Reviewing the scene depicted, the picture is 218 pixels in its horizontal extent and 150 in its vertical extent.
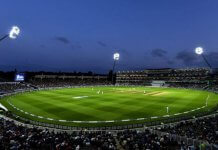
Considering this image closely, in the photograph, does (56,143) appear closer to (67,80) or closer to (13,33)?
(13,33)

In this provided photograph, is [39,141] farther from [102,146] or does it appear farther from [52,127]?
[52,127]

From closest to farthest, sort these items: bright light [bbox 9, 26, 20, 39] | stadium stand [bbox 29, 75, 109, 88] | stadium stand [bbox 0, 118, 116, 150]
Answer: stadium stand [bbox 0, 118, 116, 150] → bright light [bbox 9, 26, 20, 39] → stadium stand [bbox 29, 75, 109, 88]

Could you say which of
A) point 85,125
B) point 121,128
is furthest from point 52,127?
point 121,128

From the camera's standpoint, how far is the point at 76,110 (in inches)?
2039

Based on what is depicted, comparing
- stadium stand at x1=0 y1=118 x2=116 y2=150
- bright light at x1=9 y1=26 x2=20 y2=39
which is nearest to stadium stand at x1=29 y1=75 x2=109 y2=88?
stadium stand at x1=0 y1=118 x2=116 y2=150

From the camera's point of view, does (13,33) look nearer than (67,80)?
Yes

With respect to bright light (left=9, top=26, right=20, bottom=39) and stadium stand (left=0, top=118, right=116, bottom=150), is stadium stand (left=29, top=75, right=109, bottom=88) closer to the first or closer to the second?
stadium stand (left=0, top=118, right=116, bottom=150)

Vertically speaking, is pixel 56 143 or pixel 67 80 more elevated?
pixel 67 80

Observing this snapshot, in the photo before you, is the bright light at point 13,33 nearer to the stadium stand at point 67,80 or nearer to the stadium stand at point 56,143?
the stadium stand at point 56,143

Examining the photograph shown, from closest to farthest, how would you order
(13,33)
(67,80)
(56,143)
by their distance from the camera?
(56,143), (13,33), (67,80)

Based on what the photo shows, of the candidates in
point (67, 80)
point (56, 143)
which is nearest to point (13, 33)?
point (56, 143)

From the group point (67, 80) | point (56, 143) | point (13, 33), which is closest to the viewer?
point (56, 143)

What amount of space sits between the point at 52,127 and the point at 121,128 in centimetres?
1089

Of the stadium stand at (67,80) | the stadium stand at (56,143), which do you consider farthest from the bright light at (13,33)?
the stadium stand at (67,80)
